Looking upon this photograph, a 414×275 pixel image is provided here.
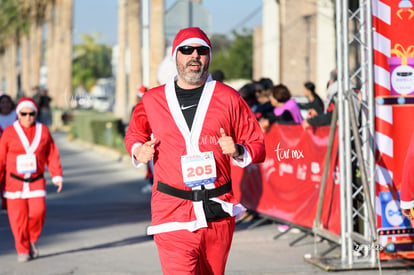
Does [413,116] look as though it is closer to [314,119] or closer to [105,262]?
[314,119]

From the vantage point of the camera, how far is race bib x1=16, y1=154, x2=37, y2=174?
390 inches

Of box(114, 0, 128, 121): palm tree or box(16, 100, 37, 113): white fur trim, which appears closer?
box(16, 100, 37, 113): white fur trim

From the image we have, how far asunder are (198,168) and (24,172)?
5.05 metres

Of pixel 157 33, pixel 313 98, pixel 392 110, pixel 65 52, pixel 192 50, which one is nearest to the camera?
pixel 192 50

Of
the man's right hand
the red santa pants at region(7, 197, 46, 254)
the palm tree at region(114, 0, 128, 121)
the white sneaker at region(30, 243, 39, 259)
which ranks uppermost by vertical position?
the palm tree at region(114, 0, 128, 121)

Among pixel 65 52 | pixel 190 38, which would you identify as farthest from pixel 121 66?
pixel 190 38

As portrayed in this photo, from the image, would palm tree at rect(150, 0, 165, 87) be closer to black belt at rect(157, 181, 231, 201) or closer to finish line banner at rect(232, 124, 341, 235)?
finish line banner at rect(232, 124, 341, 235)

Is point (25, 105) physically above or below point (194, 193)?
above

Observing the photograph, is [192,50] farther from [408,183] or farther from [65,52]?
[65,52]

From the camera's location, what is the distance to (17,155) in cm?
991

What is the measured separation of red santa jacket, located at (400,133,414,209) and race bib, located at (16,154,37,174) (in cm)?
553

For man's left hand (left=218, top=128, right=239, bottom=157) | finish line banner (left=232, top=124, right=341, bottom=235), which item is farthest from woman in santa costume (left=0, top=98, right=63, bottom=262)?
man's left hand (left=218, top=128, right=239, bottom=157)

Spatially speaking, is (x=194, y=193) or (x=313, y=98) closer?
(x=194, y=193)

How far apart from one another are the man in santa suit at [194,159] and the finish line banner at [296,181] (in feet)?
11.8
